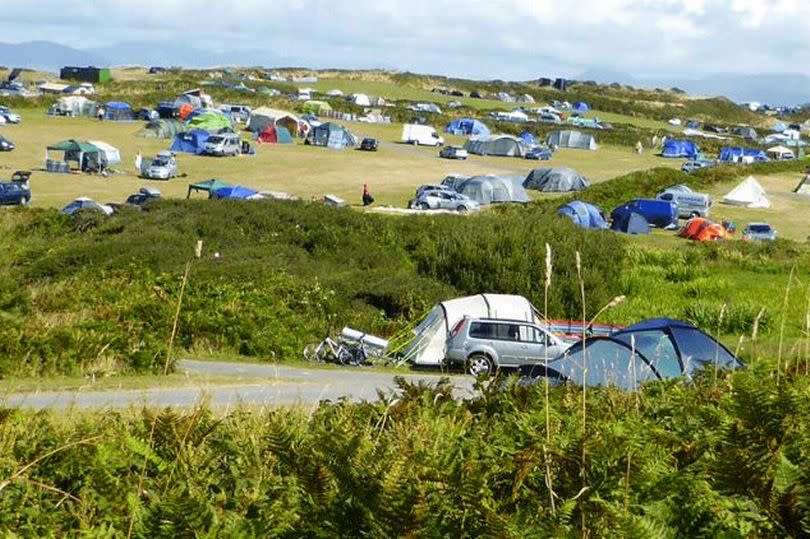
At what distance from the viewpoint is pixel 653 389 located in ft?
20.1

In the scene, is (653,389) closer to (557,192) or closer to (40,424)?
(40,424)

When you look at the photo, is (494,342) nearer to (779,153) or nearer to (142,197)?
(142,197)

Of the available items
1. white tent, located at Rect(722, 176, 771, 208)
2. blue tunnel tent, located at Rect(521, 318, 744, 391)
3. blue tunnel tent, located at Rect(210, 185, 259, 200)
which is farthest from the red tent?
blue tunnel tent, located at Rect(521, 318, 744, 391)

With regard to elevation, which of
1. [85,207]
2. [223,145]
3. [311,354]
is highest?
[223,145]

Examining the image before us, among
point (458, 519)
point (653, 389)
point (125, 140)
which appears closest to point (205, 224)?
point (653, 389)

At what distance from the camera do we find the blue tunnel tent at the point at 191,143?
72.8m

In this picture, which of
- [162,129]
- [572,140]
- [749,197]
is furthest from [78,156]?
[572,140]

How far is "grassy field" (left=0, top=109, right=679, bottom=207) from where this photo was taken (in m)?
57.2

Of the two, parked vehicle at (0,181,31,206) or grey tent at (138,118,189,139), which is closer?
parked vehicle at (0,181,31,206)

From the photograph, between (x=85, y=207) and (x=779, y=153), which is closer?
(x=85, y=207)

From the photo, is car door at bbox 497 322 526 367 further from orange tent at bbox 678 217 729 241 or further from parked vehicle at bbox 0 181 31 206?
parked vehicle at bbox 0 181 31 206

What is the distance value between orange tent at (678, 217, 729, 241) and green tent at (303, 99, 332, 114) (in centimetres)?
6524

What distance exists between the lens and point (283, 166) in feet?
229

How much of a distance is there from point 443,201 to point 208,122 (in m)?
35.2
